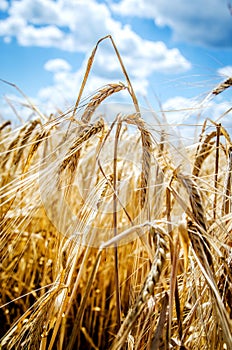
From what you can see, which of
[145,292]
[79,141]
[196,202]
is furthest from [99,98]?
[145,292]

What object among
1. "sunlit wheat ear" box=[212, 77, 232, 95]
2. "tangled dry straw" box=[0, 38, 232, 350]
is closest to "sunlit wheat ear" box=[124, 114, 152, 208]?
"tangled dry straw" box=[0, 38, 232, 350]

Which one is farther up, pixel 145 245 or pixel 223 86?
pixel 223 86

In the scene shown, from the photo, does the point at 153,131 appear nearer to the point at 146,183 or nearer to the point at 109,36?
the point at 146,183

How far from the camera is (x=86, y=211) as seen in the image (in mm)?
842

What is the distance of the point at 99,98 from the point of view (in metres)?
0.82

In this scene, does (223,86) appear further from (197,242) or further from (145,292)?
(145,292)

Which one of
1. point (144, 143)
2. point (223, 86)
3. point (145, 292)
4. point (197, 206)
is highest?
point (223, 86)

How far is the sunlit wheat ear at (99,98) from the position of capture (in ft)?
2.68

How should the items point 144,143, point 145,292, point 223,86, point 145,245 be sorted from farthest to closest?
1. point 223,86
2. point 144,143
3. point 145,245
4. point 145,292

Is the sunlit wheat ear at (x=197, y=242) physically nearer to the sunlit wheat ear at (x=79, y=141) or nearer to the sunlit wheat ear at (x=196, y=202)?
the sunlit wheat ear at (x=196, y=202)

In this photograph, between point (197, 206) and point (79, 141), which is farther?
point (79, 141)

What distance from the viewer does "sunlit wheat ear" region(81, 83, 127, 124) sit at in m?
0.82

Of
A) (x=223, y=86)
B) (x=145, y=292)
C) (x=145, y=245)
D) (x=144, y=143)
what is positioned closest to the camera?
(x=145, y=292)

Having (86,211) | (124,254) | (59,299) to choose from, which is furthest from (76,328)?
(124,254)
